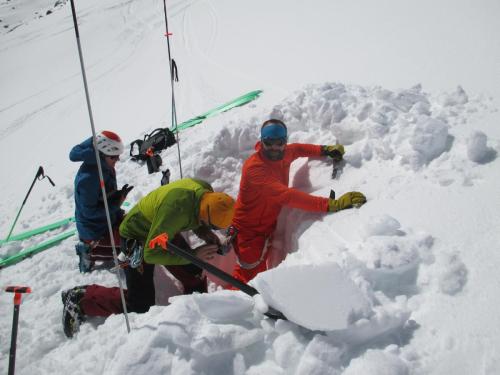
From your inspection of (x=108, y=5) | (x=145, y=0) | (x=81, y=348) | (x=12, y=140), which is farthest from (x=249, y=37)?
(x=108, y=5)

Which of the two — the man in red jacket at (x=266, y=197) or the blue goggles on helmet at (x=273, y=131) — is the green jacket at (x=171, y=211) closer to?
the man in red jacket at (x=266, y=197)

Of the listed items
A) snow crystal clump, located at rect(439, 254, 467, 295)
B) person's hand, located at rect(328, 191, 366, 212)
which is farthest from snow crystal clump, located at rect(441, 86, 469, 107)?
snow crystal clump, located at rect(439, 254, 467, 295)

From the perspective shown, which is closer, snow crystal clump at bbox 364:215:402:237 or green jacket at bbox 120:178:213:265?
snow crystal clump at bbox 364:215:402:237

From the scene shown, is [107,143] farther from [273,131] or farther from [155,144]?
[155,144]

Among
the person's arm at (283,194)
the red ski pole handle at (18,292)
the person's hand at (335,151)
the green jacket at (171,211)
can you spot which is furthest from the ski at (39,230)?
the person's hand at (335,151)

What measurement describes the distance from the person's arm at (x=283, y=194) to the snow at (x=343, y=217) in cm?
15

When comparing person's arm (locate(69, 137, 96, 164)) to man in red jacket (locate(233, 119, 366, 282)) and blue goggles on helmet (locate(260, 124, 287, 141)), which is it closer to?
man in red jacket (locate(233, 119, 366, 282))

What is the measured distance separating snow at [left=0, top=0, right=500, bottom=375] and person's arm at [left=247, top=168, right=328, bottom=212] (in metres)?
0.15

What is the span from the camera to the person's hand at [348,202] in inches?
124

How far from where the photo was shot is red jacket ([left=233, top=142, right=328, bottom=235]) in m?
3.40

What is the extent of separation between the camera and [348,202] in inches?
125

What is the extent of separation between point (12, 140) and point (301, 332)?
11.1 meters

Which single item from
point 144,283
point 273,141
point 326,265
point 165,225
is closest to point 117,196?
point 144,283

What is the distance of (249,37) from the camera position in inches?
509
